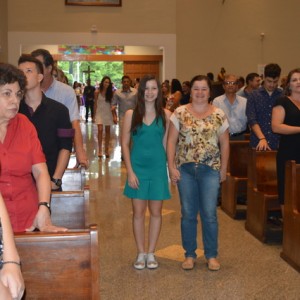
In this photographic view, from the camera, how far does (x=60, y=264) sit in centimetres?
234

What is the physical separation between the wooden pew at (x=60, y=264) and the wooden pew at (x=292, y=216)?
2524 mm

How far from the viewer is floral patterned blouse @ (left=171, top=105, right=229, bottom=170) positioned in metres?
4.25

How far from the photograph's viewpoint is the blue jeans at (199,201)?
429 cm

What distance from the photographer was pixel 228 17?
54.0 feet

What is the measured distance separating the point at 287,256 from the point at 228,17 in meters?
13.0

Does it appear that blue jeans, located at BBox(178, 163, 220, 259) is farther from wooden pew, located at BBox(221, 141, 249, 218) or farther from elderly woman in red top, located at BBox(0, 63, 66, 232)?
wooden pew, located at BBox(221, 141, 249, 218)

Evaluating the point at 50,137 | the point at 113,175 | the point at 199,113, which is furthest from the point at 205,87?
the point at 113,175

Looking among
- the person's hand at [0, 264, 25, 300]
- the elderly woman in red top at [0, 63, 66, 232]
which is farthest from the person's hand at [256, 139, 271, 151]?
the person's hand at [0, 264, 25, 300]

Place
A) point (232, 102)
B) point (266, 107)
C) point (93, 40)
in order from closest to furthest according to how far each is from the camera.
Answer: point (266, 107) → point (232, 102) → point (93, 40)

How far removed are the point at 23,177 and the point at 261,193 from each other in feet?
10.4

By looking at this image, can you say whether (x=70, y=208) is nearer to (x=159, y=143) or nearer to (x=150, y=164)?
(x=150, y=164)

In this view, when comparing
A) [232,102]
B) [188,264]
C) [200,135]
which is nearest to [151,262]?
[188,264]

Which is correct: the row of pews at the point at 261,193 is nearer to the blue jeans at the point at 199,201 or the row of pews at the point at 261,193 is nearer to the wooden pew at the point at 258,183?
the wooden pew at the point at 258,183

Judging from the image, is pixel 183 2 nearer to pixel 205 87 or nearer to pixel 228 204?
pixel 228 204
